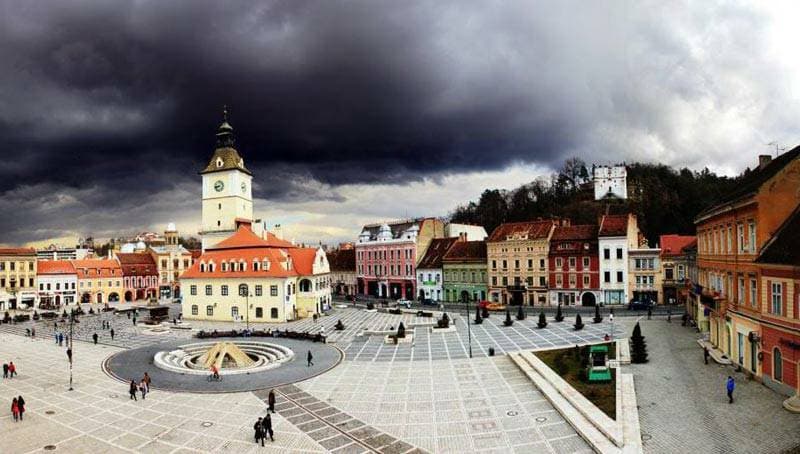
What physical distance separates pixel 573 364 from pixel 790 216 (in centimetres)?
1580

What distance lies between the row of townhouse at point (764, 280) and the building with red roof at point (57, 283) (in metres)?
101

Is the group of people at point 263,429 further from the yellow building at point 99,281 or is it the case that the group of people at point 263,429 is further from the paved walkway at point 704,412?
the yellow building at point 99,281

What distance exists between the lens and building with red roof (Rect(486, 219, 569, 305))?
72.2m

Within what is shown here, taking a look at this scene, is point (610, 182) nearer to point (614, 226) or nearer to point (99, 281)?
point (614, 226)

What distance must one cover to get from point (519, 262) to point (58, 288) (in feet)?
270

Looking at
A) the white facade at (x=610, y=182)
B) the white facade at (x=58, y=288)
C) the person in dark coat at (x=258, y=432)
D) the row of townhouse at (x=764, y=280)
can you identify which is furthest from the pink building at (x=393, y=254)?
the person in dark coat at (x=258, y=432)

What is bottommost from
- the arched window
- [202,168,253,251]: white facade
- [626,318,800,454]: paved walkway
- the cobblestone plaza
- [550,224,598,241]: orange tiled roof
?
the cobblestone plaza

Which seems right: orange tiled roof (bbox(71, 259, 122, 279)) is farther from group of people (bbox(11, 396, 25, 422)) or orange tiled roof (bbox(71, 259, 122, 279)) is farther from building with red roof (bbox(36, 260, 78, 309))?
group of people (bbox(11, 396, 25, 422))

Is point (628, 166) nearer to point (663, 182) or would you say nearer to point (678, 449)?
point (663, 182)

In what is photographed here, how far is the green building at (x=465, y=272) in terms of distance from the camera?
7750 cm

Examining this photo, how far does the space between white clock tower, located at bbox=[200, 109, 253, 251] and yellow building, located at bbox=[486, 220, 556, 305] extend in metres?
42.0

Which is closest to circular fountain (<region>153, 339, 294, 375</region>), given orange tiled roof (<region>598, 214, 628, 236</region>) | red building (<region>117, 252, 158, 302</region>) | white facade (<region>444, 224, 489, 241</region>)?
orange tiled roof (<region>598, 214, 628, 236</region>)

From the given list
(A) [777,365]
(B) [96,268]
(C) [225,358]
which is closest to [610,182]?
(A) [777,365]

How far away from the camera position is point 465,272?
3103 inches
